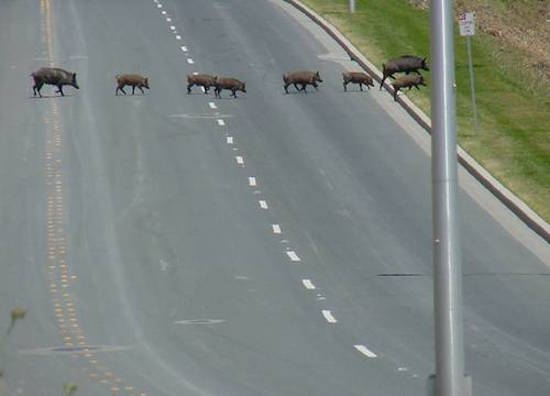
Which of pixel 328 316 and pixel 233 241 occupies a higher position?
pixel 328 316

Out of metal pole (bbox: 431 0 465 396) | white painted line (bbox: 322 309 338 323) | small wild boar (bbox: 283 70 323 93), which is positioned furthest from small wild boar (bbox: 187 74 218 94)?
metal pole (bbox: 431 0 465 396)

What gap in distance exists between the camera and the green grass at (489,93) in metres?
39.3

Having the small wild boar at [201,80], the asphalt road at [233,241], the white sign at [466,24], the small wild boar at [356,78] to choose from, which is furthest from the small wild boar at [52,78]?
the white sign at [466,24]

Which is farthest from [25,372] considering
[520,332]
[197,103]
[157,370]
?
[197,103]

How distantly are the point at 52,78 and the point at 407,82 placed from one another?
962 cm

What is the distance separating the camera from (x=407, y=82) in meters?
47.7

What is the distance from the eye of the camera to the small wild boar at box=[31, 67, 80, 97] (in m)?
47.2

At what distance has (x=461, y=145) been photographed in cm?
4181

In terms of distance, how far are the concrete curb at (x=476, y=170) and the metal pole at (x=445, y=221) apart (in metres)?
12.8

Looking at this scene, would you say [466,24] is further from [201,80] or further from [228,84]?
[201,80]

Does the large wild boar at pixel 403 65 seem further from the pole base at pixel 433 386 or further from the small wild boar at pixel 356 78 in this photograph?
the pole base at pixel 433 386

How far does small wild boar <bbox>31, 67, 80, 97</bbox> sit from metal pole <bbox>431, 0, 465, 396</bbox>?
3715 cm

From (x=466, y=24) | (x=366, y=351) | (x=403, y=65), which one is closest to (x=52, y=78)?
(x=403, y=65)

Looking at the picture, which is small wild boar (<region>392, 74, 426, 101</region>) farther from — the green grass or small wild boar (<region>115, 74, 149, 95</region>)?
small wild boar (<region>115, 74, 149, 95</region>)
